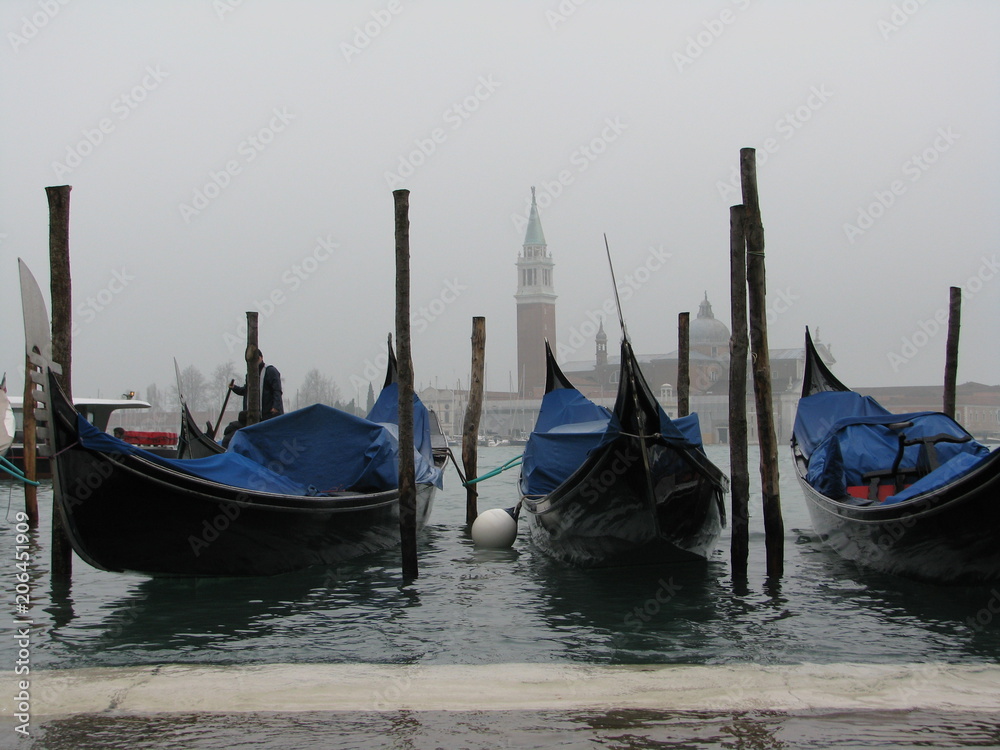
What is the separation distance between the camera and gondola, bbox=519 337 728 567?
20.3 feet

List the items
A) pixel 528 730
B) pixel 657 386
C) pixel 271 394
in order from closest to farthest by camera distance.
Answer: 1. pixel 528 730
2. pixel 271 394
3. pixel 657 386

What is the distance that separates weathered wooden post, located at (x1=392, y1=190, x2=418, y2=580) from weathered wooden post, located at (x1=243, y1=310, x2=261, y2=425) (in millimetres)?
3866

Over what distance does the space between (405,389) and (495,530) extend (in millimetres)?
2522

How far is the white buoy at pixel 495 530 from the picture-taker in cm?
842

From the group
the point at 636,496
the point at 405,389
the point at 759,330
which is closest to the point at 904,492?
the point at 759,330

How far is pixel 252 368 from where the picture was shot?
9.91m

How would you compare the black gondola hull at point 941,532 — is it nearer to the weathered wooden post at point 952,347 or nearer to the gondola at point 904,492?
the gondola at point 904,492

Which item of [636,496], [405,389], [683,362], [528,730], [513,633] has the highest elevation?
[683,362]

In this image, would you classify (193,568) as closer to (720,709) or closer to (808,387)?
(720,709)

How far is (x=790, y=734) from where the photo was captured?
3145mm

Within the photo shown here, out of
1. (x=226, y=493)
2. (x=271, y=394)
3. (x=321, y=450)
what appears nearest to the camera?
(x=226, y=493)

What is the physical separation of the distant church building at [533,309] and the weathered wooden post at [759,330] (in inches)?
2590

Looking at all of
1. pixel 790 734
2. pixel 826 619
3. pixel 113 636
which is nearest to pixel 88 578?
pixel 113 636

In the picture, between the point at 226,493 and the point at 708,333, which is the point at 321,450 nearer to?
the point at 226,493
